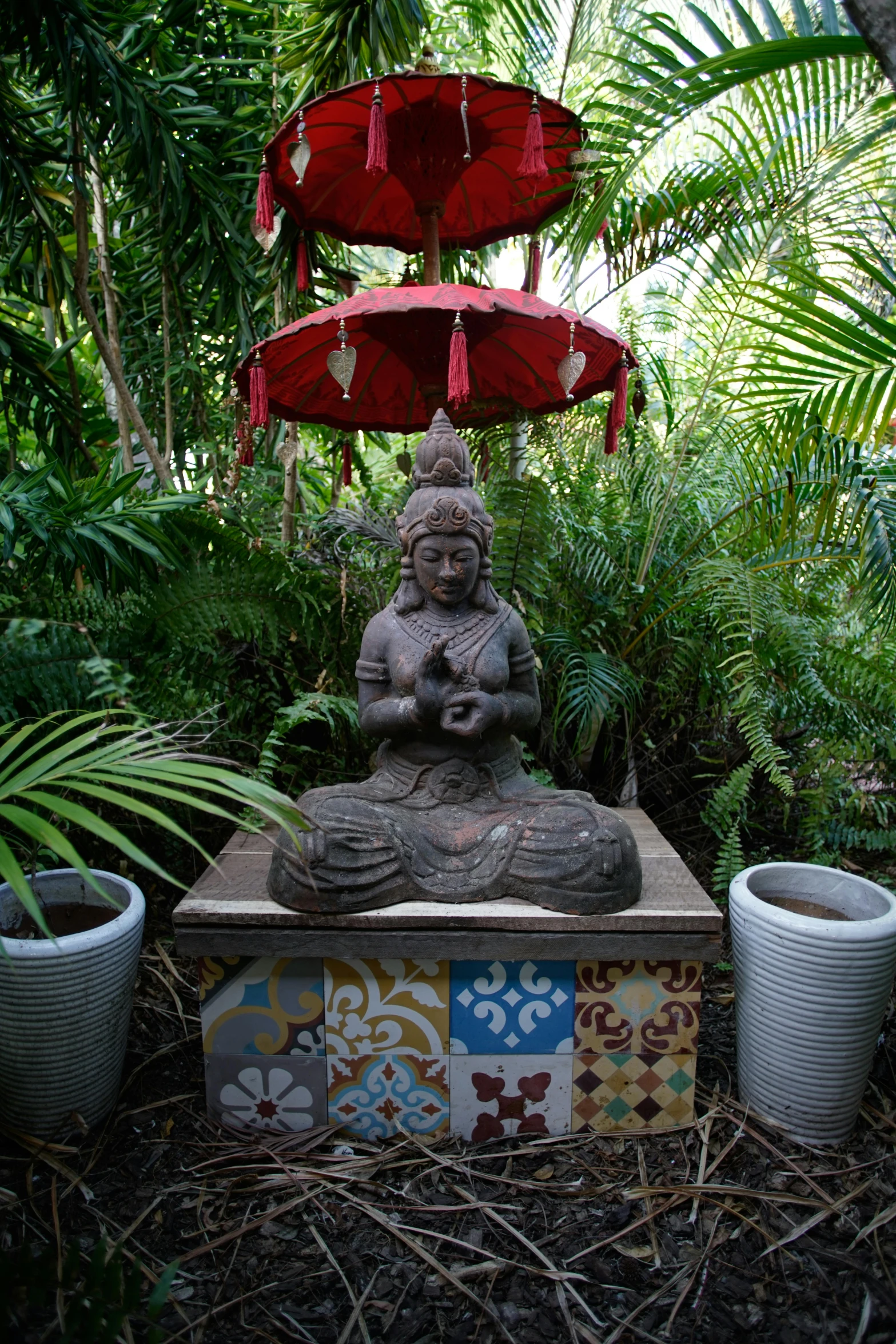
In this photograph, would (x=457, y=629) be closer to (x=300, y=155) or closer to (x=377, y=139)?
(x=377, y=139)

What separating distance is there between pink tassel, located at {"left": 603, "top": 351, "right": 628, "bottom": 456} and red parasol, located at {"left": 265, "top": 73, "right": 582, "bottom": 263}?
24.9 inches

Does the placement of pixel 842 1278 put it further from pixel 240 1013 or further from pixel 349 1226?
pixel 240 1013

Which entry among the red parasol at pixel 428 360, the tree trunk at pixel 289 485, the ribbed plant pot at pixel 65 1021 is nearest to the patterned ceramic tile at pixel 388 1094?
the ribbed plant pot at pixel 65 1021

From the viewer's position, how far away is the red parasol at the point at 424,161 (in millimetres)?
2811

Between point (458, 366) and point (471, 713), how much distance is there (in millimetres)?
1104

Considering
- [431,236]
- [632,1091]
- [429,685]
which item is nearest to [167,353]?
[431,236]

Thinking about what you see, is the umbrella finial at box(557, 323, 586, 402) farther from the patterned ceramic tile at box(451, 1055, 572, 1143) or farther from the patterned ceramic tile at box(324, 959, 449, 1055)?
the patterned ceramic tile at box(451, 1055, 572, 1143)

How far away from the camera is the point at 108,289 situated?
13.0ft

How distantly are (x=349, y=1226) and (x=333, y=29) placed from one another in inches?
166

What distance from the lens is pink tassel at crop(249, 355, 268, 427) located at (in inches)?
113

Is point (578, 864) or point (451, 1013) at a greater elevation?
point (578, 864)

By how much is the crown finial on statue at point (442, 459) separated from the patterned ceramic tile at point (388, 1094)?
157 centimetres

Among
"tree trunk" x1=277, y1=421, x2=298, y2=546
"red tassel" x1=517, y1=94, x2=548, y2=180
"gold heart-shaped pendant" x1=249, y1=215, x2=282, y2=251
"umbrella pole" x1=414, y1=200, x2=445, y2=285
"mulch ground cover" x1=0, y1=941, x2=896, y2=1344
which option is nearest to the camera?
"mulch ground cover" x1=0, y1=941, x2=896, y2=1344

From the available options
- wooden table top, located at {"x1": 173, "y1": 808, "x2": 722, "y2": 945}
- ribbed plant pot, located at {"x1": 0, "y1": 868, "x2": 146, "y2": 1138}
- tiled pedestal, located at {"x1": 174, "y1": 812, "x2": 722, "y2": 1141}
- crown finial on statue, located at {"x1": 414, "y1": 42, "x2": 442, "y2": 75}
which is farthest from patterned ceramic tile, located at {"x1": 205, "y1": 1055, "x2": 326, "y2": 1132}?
crown finial on statue, located at {"x1": 414, "y1": 42, "x2": 442, "y2": 75}
